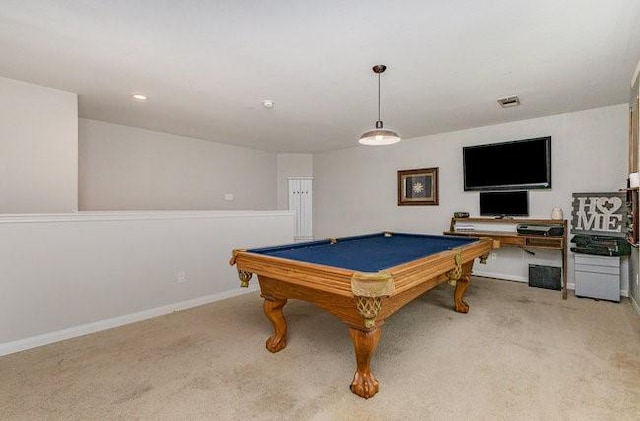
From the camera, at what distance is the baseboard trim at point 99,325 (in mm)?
2463

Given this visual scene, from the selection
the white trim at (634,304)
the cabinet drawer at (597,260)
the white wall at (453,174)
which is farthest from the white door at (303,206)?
the white trim at (634,304)

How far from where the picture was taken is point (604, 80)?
296 cm

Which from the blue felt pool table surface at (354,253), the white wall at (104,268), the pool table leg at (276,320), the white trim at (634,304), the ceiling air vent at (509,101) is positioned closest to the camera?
the blue felt pool table surface at (354,253)

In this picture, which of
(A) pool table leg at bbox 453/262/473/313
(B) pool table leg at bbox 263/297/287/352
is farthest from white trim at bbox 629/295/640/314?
(B) pool table leg at bbox 263/297/287/352

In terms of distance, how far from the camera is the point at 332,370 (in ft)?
6.87

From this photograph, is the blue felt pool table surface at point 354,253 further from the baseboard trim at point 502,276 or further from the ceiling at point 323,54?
the baseboard trim at point 502,276

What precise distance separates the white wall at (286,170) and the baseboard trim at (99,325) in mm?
3228

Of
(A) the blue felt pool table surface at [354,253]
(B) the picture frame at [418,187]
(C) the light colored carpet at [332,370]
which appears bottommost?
(C) the light colored carpet at [332,370]

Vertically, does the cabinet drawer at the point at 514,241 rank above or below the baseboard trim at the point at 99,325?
above

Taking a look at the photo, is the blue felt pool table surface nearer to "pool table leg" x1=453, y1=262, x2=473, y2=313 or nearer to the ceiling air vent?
"pool table leg" x1=453, y1=262, x2=473, y2=313

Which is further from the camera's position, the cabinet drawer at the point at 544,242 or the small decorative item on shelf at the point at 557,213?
the small decorative item on shelf at the point at 557,213

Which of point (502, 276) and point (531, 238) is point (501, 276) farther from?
point (531, 238)

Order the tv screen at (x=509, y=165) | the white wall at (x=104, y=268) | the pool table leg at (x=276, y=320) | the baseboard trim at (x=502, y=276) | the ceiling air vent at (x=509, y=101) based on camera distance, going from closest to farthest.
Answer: the pool table leg at (x=276, y=320) → the white wall at (x=104, y=268) → the ceiling air vent at (x=509, y=101) → the tv screen at (x=509, y=165) → the baseboard trim at (x=502, y=276)

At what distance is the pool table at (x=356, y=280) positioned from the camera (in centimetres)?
165
